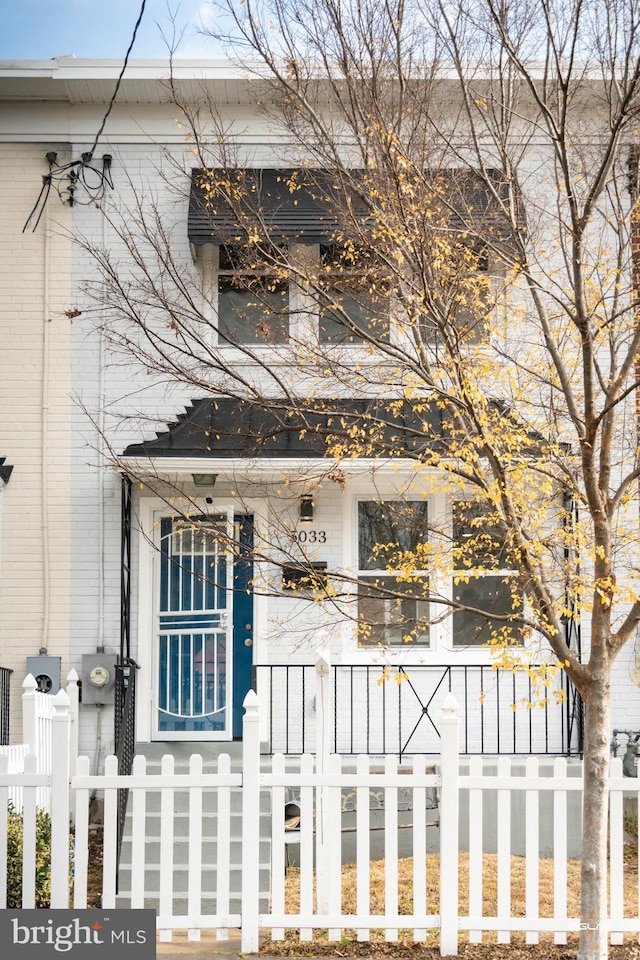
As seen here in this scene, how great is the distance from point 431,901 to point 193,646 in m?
4.06

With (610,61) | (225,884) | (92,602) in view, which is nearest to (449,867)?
(225,884)

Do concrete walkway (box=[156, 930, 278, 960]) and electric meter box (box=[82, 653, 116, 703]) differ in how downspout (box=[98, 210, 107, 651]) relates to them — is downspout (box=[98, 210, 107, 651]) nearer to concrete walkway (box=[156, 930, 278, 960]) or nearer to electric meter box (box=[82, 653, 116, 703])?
electric meter box (box=[82, 653, 116, 703])

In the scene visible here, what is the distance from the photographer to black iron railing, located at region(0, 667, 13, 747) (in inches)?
398

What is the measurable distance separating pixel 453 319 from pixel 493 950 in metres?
3.89

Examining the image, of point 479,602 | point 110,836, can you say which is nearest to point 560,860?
point 110,836

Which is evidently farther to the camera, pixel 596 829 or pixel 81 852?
pixel 81 852

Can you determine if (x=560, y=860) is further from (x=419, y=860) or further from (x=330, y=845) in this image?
(x=330, y=845)

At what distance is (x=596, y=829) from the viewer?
648cm

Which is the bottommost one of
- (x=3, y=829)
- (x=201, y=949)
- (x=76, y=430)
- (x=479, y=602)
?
(x=201, y=949)

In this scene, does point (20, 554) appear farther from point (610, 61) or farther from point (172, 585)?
point (610, 61)

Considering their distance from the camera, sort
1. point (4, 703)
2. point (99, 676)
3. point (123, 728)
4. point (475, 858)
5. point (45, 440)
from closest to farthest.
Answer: point (475, 858) → point (123, 728) → point (4, 703) → point (99, 676) → point (45, 440)

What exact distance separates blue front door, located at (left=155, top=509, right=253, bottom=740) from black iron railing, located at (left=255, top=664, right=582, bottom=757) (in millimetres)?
473
